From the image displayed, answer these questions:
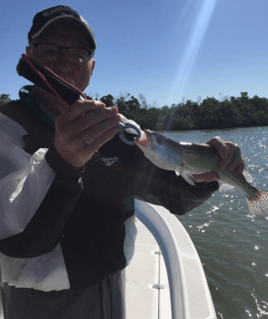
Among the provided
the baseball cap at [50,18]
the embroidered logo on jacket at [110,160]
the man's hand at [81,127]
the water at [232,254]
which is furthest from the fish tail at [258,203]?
the water at [232,254]

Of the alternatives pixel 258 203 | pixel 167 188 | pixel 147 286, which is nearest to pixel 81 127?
pixel 167 188

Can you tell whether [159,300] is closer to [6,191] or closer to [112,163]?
[112,163]

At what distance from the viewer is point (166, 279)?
3.42 m

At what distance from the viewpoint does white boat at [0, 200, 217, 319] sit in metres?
2.74

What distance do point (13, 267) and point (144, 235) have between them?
355 centimetres

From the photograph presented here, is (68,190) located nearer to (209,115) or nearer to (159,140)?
(159,140)

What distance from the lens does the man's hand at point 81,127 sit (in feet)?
3.26

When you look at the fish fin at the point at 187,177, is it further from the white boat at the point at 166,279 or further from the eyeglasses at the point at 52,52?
the white boat at the point at 166,279

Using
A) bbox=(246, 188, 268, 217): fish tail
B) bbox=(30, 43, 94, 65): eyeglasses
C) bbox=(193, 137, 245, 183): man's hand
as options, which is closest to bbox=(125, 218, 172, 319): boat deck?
bbox=(246, 188, 268, 217): fish tail

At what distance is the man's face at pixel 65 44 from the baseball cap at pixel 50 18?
4cm

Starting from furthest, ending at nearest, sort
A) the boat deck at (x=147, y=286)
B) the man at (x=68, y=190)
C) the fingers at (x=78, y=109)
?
the boat deck at (x=147, y=286), the man at (x=68, y=190), the fingers at (x=78, y=109)

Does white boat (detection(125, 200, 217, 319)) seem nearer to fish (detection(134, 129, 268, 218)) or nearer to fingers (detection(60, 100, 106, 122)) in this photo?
fish (detection(134, 129, 268, 218))

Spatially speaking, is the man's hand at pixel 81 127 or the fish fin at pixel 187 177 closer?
the man's hand at pixel 81 127

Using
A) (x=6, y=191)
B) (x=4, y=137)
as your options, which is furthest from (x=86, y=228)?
(x=4, y=137)
